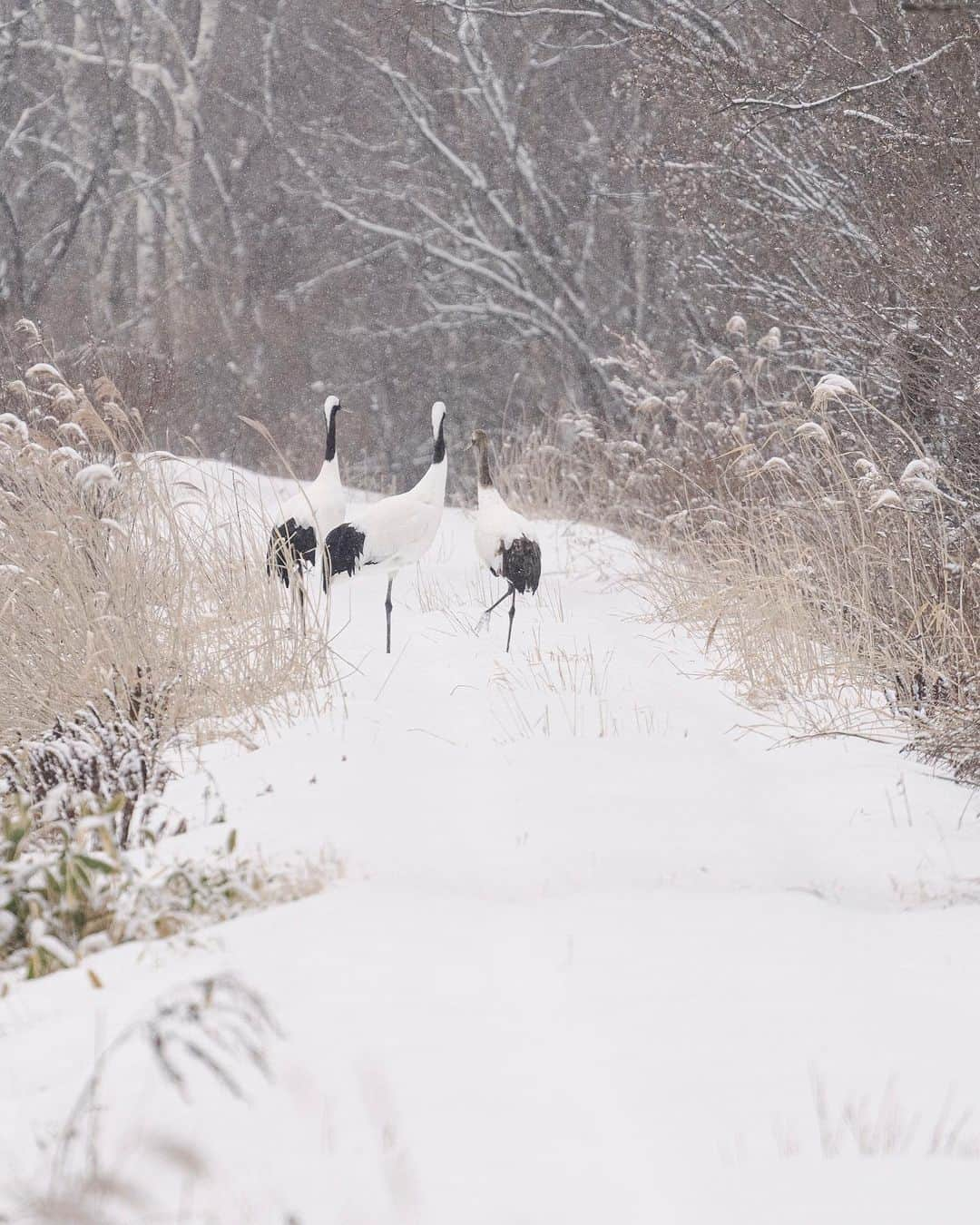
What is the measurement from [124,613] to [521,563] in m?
1.96

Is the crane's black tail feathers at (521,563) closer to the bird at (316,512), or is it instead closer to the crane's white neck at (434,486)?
the crane's white neck at (434,486)

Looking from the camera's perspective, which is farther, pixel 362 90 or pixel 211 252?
pixel 211 252

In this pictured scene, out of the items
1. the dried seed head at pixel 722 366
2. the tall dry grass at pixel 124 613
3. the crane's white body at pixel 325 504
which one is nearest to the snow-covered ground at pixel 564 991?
the tall dry grass at pixel 124 613

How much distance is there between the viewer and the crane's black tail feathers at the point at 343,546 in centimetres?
599

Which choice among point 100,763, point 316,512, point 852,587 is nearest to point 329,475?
point 316,512

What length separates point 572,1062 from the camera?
207 cm

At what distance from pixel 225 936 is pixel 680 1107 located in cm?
99

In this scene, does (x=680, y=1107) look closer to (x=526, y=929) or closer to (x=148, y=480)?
(x=526, y=929)

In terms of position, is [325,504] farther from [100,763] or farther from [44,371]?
[100,763]

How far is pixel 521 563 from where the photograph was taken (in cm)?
590

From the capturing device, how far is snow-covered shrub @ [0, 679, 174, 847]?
11.4 ft

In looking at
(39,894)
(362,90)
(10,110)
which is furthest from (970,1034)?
(10,110)

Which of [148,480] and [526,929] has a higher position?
[148,480]

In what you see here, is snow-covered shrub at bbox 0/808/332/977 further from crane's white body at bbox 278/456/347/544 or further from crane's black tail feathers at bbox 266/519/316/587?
crane's white body at bbox 278/456/347/544
